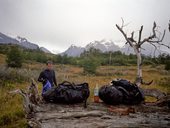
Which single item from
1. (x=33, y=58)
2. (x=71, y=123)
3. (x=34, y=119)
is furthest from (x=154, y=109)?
(x=33, y=58)

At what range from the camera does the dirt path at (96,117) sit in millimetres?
5012

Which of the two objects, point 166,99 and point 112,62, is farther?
point 112,62

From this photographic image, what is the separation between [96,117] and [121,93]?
1487 millimetres

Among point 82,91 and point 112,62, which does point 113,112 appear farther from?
point 112,62

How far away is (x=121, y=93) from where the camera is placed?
6762mm

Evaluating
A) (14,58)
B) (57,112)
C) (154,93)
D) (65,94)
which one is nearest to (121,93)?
→ (65,94)

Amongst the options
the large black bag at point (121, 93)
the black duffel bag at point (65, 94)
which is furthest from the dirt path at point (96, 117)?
the large black bag at point (121, 93)

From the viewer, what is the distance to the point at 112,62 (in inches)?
2227

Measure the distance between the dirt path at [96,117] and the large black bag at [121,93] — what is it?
313 millimetres

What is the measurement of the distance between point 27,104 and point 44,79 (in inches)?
116

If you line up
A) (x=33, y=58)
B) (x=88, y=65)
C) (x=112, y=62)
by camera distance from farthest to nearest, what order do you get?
1. (x=112, y=62)
2. (x=33, y=58)
3. (x=88, y=65)

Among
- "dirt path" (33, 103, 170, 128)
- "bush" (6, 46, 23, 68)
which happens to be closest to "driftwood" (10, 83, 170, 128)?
"dirt path" (33, 103, 170, 128)

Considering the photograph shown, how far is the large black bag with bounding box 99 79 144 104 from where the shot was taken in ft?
21.9

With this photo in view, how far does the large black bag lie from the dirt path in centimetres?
31
